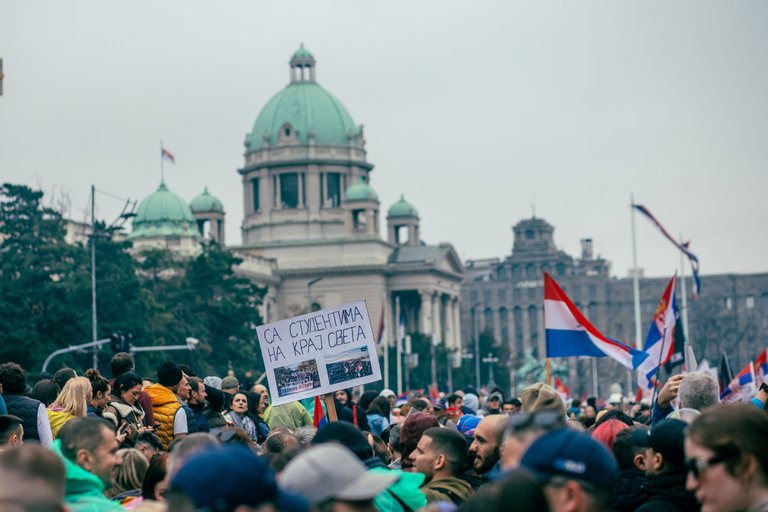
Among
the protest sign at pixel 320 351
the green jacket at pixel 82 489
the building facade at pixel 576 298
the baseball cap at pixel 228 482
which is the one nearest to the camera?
the baseball cap at pixel 228 482

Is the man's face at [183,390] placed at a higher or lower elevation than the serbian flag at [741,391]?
higher

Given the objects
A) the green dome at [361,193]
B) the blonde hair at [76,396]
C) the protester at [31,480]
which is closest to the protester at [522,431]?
the protester at [31,480]

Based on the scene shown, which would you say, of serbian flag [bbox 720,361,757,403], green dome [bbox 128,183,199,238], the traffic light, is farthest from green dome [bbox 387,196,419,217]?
serbian flag [bbox 720,361,757,403]

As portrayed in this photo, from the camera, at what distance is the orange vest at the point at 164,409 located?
12.4 m

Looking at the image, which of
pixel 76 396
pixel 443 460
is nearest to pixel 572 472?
pixel 443 460

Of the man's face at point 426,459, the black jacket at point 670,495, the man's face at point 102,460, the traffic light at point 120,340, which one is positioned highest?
the traffic light at point 120,340

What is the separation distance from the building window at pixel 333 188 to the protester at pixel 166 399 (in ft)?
370

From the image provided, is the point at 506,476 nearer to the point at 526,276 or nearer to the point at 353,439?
the point at 353,439

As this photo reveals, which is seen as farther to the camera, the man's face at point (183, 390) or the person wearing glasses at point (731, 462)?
the man's face at point (183, 390)

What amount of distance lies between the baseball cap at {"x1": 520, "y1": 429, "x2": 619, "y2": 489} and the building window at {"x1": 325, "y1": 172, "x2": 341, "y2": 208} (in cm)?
12022

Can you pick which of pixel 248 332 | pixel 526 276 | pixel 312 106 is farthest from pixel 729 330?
pixel 248 332

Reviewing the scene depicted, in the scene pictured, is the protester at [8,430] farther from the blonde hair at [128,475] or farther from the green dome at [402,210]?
the green dome at [402,210]

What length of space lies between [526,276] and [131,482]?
15793 cm

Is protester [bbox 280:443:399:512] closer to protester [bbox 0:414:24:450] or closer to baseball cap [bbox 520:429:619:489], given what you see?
baseball cap [bbox 520:429:619:489]
